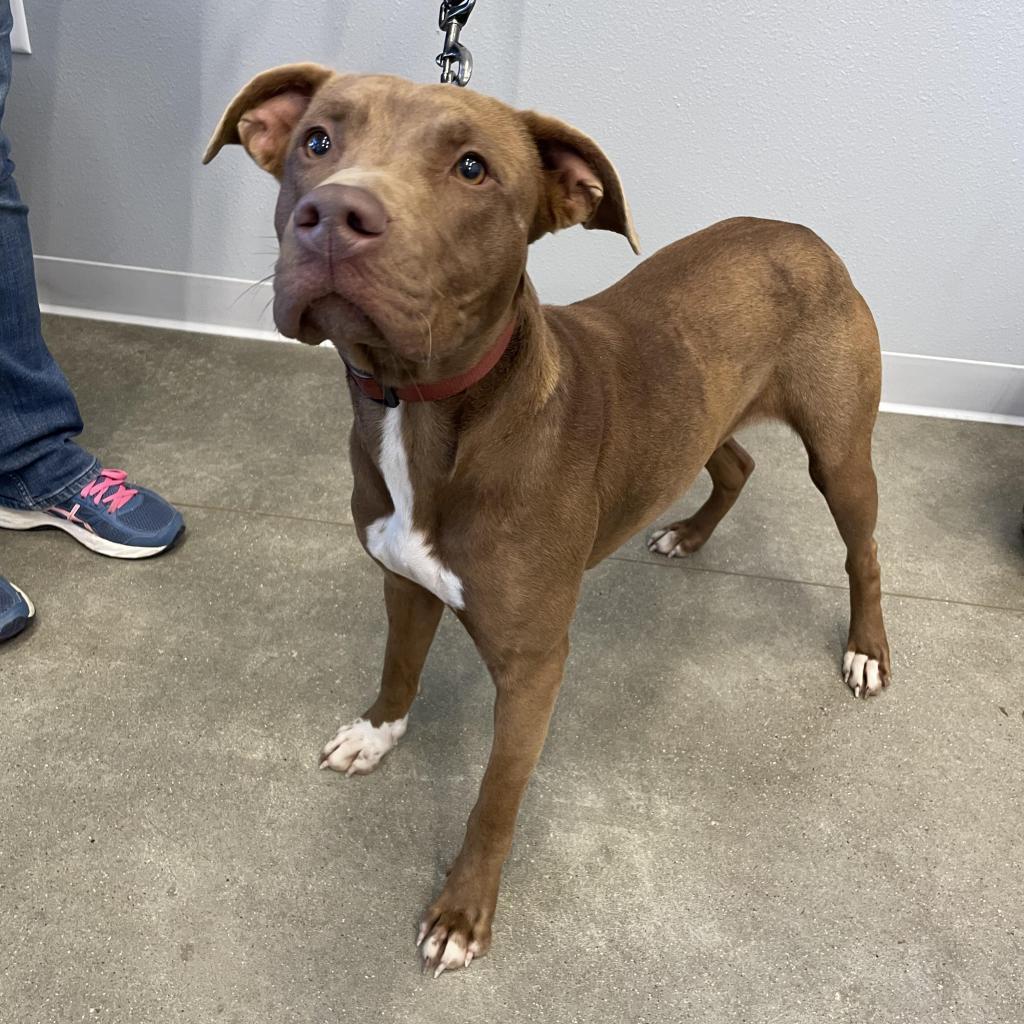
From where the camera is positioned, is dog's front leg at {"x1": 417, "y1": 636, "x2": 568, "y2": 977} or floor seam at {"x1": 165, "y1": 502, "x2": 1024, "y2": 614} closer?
dog's front leg at {"x1": 417, "y1": 636, "x2": 568, "y2": 977}

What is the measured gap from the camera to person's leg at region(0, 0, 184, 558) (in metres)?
2.25

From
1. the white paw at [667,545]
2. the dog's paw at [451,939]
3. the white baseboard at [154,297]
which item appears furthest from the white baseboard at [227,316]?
the dog's paw at [451,939]

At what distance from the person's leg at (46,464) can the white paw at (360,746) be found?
2.75ft

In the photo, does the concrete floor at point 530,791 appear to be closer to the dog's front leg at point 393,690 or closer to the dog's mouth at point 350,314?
the dog's front leg at point 393,690

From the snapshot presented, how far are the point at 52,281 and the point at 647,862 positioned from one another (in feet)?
9.76

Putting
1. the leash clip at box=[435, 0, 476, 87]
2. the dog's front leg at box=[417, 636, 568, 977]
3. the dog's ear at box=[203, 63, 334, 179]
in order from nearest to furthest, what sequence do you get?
the dog's ear at box=[203, 63, 334, 179], the dog's front leg at box=[417, 636, 568, 977], the leash clip at box=[435, 0, 476, 87]

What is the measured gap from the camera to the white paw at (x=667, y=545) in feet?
8.54

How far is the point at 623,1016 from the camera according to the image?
157 cm

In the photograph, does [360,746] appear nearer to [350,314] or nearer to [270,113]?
[350,314]

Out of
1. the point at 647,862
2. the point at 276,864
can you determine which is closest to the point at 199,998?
the point at 276,864

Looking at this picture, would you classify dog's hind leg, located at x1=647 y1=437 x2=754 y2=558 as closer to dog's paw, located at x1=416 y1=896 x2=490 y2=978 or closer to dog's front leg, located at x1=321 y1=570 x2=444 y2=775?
dog's front leg, located at x1=321 y1=570 x2=444 y2=775

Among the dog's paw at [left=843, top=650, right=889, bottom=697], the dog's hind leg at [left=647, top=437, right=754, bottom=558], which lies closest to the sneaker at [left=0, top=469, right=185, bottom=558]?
the dog's hind leg at [left=647, top=437, right=754, bottom=558]

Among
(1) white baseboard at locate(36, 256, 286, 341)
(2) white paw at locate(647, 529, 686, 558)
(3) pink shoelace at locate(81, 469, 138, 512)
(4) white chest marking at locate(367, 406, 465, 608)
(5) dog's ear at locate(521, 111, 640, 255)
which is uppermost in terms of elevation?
(5) dog's ear at locate(521, 111, 640, 255)

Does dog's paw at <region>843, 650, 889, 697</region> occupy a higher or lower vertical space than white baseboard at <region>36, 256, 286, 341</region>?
lower
